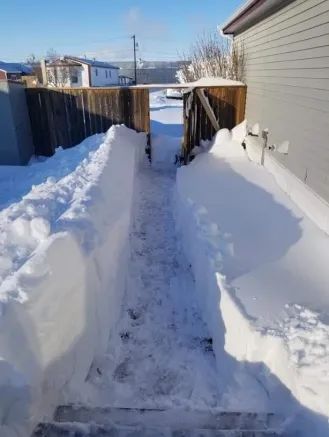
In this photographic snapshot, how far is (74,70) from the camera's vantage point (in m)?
35.2

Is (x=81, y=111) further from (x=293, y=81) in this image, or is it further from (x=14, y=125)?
(x=293, y=81)

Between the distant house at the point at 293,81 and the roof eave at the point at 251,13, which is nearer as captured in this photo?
the distant house at the point at 293,81

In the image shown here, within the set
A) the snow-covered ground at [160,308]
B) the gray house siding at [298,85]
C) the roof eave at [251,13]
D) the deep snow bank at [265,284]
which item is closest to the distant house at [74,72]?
the roof eave at [251,13]

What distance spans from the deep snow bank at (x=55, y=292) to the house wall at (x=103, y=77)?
33374mm

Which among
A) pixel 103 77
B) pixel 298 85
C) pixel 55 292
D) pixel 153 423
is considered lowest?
pixel 153 423

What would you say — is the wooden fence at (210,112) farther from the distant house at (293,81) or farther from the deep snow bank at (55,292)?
the deep snow bank at (55,292)

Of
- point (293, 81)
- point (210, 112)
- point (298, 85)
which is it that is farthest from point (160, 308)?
point (210, 112)

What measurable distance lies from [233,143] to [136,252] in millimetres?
5449

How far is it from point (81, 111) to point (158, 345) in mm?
8212

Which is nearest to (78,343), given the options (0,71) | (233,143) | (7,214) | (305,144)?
(7,214)

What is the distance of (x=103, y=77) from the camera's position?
39062 mm

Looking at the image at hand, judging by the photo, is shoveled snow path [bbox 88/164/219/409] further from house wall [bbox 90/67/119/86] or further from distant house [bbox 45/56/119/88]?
house wall [bbox 90/67/119/86]

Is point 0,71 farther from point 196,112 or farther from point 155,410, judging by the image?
point 155,410

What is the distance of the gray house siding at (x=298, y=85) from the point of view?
493 centimetres
